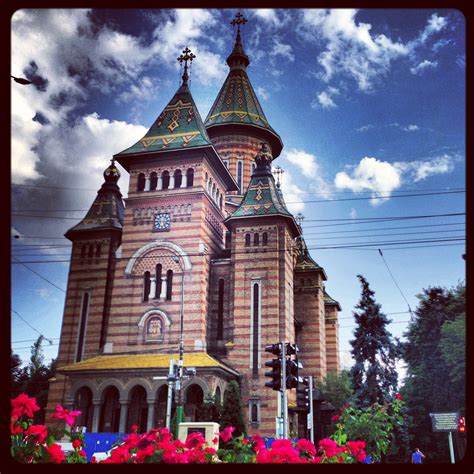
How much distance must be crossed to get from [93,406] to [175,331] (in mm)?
4056

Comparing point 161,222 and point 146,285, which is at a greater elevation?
point 161,222

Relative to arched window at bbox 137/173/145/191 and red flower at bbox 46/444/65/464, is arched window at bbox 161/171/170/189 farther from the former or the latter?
red flower at bbox 46/444/65/464

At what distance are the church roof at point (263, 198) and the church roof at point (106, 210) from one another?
21.6 feet

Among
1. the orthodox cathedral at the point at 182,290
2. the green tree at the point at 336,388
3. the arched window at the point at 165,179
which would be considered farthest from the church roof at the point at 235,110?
the green tree at the point at 336,388

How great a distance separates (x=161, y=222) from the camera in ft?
67.3

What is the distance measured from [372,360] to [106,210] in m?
10.7

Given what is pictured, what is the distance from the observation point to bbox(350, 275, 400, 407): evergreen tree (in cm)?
1750

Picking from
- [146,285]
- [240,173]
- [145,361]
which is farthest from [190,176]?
[240,173]

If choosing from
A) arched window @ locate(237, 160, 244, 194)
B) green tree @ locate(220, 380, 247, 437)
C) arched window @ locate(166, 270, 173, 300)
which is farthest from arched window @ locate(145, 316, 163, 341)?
arched window @ locate(237, 160, 244, 194)

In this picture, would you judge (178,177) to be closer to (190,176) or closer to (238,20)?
(190,176)

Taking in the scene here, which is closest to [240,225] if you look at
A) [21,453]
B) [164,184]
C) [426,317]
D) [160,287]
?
[164,184]

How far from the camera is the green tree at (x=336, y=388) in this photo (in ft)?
80.0

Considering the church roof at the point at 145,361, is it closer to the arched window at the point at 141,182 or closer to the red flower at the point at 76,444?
the arched window at the point at 141,182
